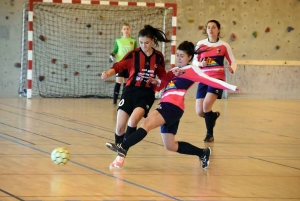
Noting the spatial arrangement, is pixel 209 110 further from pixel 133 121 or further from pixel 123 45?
pixel 123 45

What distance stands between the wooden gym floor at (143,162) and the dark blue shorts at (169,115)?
0.37m

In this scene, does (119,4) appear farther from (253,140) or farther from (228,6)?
(253,140)

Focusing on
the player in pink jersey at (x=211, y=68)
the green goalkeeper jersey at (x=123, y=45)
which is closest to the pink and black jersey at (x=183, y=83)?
the player in pink jersey at (x=211, y=68)

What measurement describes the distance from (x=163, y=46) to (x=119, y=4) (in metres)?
1.52

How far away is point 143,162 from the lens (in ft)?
17.8

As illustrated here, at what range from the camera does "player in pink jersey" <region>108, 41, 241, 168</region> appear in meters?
4.97

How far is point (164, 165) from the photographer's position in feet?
17.5

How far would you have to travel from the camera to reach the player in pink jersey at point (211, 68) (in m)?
6.96

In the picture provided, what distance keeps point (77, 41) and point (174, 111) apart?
8.04 m

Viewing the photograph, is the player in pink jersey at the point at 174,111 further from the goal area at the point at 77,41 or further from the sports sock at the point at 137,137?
the goal area at the point at 77,41

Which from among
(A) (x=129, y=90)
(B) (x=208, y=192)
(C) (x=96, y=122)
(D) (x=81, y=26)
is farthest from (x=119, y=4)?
(B) (x=208, y=192)

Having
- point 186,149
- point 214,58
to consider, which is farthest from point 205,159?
point 214,58

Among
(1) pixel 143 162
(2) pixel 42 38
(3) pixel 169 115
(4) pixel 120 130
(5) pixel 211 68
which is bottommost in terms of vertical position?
(1) pixel 143 162

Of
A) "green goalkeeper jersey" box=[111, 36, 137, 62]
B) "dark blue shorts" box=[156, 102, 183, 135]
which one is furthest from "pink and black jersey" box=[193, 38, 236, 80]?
"green goalkeeper jersey" box=[111, 36, 137, 62]
